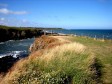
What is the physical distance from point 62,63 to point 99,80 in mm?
2419

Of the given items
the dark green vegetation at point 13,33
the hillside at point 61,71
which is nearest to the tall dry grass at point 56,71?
the hillside at point 61,71

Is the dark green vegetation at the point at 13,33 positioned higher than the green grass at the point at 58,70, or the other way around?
the green grass at the point at 58,70

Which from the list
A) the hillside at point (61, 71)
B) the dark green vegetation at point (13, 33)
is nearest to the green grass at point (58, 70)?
the hillside at point (61, 71)

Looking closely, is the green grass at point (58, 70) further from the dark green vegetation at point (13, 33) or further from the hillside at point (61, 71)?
the dark green vegetation at point (13, 33)

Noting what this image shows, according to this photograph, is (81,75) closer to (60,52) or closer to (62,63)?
(62,63)

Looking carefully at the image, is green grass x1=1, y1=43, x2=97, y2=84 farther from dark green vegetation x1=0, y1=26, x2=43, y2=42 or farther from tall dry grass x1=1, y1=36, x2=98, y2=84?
dark green vegetation x1=0, y1=26, x2=43, y2=42

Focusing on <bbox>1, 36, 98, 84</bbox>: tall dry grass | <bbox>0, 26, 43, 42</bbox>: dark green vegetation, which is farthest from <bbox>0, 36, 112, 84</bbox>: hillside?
<bbox>0, 26, 43, 42</bbox>: dark green vegetation

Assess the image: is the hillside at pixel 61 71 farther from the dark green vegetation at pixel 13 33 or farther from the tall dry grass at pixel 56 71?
the dark green vegetation at pixel 13 33

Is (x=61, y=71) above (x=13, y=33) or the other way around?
above

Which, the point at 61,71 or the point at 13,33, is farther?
the point at 13,33

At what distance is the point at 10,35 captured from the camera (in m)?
85.0

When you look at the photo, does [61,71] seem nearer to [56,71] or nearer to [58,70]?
[58,70]

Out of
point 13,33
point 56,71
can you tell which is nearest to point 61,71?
point 56,71

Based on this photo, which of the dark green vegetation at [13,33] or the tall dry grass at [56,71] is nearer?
the tall dry grass at [56,71]
